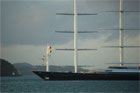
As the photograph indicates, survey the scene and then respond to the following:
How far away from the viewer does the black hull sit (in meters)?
92.2

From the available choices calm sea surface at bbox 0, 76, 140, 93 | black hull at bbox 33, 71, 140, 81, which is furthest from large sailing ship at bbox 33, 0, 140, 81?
calm sea surface at bbox 0, 76, 140, 93

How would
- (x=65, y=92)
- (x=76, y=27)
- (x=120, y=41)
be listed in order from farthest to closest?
(x=120, y=41) → (x=76, y=27) → (x=65, y=92)

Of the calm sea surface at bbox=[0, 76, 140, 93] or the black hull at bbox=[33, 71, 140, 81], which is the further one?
the black hull at bbox=[33, 71, 140, 81]

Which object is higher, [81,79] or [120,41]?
[120,41]

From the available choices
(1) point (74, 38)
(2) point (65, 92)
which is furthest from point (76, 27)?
(2) point (65, 92)

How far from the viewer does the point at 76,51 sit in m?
92.9

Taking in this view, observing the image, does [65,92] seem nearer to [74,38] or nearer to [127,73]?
[74,38]

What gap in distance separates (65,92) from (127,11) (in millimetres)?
43585

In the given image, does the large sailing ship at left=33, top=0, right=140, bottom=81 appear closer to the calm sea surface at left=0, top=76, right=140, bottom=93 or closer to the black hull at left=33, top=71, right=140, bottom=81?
the black hull at left=33, top=71, right=140, bottom=81

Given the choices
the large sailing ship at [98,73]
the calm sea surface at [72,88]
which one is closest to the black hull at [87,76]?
the large sailing ship at [98,73]

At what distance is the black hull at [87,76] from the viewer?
92250 mm

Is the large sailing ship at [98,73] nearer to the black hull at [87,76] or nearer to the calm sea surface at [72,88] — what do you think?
the black hull at [87,76]

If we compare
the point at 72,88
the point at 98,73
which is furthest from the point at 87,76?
the point at 72,88

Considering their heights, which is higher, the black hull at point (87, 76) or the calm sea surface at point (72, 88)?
the black hull at point (87, 76)
